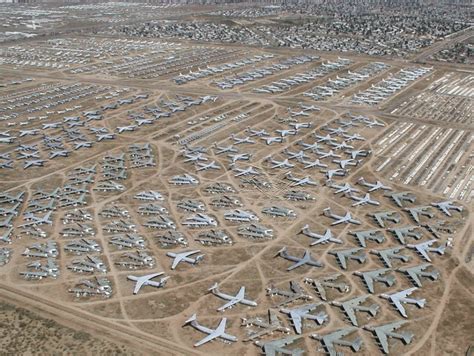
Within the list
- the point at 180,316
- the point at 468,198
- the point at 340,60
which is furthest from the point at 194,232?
the point at 340,60

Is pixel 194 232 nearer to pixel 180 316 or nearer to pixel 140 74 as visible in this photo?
pixel 180 316

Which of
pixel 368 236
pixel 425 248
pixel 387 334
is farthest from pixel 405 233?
pixel 387 334

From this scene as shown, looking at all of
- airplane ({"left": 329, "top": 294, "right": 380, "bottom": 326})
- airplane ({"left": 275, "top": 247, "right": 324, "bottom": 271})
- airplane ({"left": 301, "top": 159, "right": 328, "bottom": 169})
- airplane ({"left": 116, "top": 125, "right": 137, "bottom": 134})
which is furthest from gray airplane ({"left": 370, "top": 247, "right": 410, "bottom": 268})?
airplane ({"left": 116, "top": 125, "right": 137, "bottom": 134})

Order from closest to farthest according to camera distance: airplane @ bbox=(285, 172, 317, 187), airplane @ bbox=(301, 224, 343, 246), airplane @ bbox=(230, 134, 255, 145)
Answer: airplane @ bbox=(301, 224, 343, 246) → airplane @ bbox=(285, 172, 317, 187) → airplane @ bbox=(230, 134, 255, 145)

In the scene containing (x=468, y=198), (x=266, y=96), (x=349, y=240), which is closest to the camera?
(x=349, y=240)

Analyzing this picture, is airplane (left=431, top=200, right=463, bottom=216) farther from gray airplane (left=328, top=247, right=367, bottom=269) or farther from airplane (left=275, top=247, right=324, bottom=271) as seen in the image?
airplane (left=275, top=247, right=324, bottom=271)

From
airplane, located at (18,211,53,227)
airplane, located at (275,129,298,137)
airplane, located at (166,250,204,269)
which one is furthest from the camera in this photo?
airplane, located at (275,129,298,137)

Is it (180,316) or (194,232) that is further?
(194,232)

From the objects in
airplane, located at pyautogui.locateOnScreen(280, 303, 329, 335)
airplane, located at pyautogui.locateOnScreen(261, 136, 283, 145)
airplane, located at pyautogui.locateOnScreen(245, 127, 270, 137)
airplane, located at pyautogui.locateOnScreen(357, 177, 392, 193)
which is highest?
airplane, located at pyautogui.locateOnScreen(280, 303, 329, 335)
